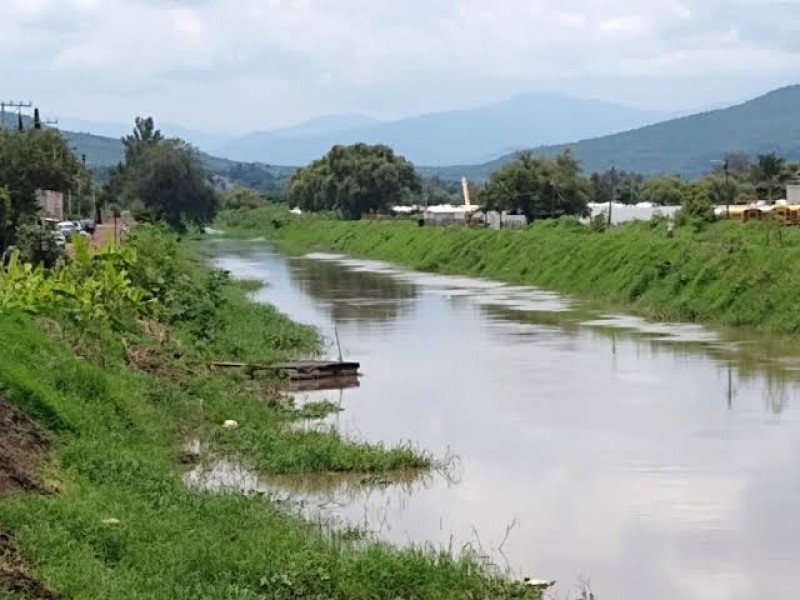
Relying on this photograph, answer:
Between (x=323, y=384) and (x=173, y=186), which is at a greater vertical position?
(x=173, y=186)

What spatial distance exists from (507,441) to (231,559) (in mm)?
7012

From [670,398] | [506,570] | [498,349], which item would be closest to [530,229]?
[498,349]

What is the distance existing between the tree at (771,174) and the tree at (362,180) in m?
25.3

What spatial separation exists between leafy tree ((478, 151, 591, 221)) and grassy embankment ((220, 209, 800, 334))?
5465 millimetres

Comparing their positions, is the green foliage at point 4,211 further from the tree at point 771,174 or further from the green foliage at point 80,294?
the tree at point 771,174

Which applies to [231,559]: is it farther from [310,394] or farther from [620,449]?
[310,394]

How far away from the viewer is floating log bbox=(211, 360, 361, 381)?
1938 cm

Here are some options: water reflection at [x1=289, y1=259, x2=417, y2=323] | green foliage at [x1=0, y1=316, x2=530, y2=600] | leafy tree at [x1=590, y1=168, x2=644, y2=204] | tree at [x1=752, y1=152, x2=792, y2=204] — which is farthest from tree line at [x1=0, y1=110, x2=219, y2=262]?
tree at [x1=752, y1=152, x2=792, y2=204]

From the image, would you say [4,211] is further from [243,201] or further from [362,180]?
[243,201]

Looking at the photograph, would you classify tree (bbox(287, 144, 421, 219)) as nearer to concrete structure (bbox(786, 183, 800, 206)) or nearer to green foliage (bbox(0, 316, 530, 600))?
concrete structure (bbox(786, 183, 800, 206))

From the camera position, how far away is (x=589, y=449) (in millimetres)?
15211

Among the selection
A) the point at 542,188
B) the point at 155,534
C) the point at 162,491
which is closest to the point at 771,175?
the point at 542,188

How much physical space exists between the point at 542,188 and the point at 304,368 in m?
46.5

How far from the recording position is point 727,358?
76.4 ft
